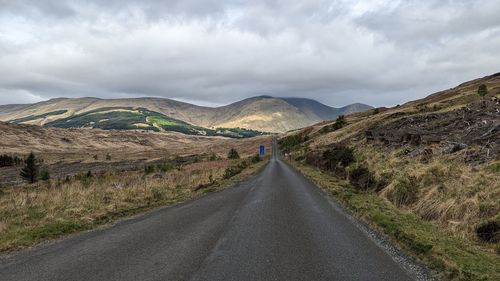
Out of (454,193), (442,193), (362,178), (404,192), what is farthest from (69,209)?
(362,178)

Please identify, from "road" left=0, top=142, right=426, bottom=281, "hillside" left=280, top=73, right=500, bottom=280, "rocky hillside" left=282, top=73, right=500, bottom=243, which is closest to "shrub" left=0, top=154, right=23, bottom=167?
"rocky hillside" left=282, top=73, right=500, bottom=243

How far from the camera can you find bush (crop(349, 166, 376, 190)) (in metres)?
23.3

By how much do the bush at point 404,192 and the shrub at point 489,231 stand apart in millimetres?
5263

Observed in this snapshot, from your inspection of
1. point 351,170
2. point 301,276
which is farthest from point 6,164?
point 301,276

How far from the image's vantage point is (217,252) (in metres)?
9.64

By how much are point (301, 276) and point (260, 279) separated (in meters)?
0.84

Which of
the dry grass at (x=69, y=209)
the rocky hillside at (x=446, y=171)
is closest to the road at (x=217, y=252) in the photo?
the dry grass at (x=69, y=209)

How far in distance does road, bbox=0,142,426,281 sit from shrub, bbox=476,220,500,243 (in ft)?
10.2

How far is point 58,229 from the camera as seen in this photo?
13.0 m

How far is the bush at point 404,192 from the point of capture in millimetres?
16812

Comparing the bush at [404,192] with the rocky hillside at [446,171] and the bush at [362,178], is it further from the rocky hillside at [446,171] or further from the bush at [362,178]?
the bush at [362,178]

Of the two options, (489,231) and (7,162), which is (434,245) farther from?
(7,162)

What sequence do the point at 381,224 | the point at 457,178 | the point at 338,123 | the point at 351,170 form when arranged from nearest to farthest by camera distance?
the point at 381,224
the point at 457,178
the point at 351,170
the point at 338,123

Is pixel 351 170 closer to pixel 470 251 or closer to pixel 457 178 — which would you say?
pixel 457 178
